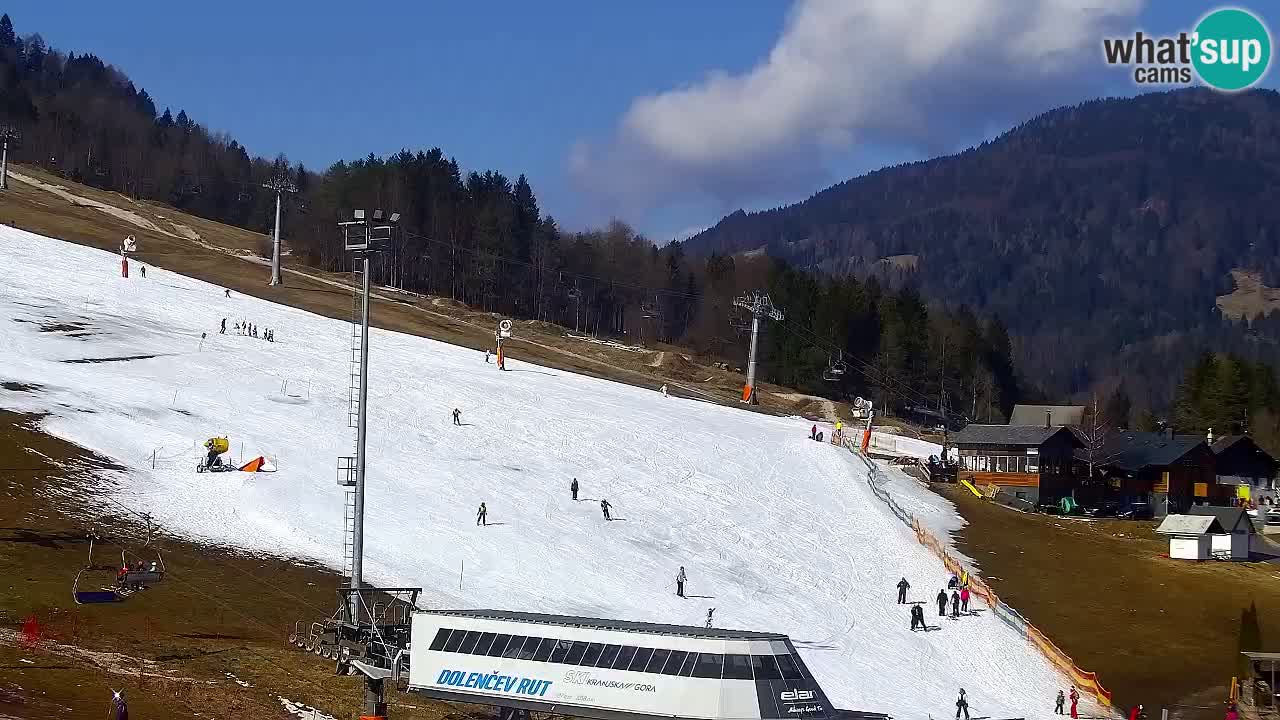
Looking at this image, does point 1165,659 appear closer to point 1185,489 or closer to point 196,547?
point 196,547

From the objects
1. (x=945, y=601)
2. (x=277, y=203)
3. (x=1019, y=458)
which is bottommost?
(x=945, y=601)

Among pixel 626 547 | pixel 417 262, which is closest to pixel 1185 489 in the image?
pixel 626 547

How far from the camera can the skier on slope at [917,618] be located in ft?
177

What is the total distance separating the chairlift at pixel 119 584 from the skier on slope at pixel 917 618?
2885 centimetres

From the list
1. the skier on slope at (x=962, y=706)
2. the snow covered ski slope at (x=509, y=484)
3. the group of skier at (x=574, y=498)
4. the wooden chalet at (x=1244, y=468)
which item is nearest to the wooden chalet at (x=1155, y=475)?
the wooden chalet at (x=1244, y=468)

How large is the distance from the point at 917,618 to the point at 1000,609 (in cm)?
487

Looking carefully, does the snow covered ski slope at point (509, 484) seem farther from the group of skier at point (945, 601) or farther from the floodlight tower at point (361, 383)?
the floodlight tower at point (361, 383)

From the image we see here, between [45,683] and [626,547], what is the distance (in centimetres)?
3022

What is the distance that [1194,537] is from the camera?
7106cm

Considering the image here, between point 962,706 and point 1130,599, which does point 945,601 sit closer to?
point 1130,599

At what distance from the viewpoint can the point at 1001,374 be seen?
7864 inches

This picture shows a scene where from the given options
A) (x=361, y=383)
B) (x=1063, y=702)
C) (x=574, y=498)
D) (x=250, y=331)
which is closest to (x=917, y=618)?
(x=1063, y=702)

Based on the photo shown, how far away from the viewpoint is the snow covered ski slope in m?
50.8

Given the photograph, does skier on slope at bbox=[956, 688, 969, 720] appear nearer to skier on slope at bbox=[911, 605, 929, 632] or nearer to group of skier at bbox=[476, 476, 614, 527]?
skier on slope at bbox=[911, 605, 929, 632]
